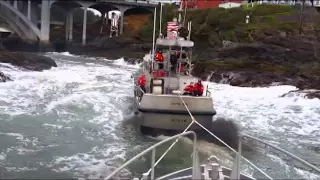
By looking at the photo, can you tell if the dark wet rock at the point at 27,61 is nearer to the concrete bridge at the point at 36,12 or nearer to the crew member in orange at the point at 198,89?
the concrete bridge at the point at 36,12

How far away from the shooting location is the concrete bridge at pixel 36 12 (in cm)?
4962

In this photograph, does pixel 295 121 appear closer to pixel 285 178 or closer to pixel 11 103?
pixel 285 178

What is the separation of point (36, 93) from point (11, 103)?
10.0 ft

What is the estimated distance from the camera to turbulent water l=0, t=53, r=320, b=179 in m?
10.5

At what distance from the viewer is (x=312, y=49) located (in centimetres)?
3347

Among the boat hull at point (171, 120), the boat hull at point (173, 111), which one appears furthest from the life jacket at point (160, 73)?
the boat hull at point (171, 120)

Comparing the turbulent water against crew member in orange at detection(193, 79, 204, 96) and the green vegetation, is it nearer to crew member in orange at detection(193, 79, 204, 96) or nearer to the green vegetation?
crew member in orange at detection(193, 79, 204, 96)

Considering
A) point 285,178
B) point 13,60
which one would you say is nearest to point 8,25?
point 13,60

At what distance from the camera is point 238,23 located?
43.1 meters

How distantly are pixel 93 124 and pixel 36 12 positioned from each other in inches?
1794

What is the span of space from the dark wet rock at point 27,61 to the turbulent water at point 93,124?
2.30 meters

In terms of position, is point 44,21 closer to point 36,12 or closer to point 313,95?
point 36,12

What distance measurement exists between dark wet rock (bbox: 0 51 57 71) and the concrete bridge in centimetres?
1800

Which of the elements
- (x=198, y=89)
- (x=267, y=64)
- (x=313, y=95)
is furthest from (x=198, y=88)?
(x=267, y=64)
